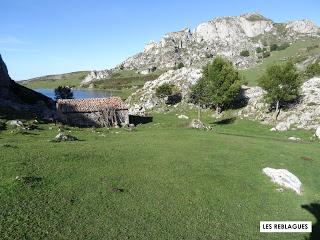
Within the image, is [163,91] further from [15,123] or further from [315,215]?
[315,215]

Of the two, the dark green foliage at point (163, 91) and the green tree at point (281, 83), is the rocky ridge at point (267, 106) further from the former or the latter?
the green tree at point (281, 83)

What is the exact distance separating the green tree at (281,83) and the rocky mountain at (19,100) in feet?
167

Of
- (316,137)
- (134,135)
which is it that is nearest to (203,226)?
(134,135)

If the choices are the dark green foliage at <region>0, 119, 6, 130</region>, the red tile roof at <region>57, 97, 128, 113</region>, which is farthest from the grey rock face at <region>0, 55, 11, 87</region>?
the dark green foliage at <region>0, 119, 6, 130</region>

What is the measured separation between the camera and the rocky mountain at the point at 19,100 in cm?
7150

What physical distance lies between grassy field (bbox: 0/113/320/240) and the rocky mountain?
841 inches

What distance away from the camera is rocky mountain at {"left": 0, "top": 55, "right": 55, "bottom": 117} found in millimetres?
71500

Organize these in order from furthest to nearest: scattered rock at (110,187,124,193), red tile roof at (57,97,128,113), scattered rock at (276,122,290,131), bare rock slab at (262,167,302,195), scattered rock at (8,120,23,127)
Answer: scattered rock at (276,122,290,131) → red tile roof at (57,97,128,113) → scattered rock at (8,120,23,127) → bare rock slab at (262,167,302,195) → scattered rock at (110,187,124,193)

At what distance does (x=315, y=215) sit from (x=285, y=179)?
20.4ft

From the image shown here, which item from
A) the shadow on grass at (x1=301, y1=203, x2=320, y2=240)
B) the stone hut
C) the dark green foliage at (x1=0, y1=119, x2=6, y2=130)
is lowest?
the shadow on grass at (x1=301, y1=203, x2=320, y2=240)

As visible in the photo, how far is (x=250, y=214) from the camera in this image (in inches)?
1254

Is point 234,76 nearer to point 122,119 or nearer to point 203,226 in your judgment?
point 122,119

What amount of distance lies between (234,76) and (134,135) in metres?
54.0

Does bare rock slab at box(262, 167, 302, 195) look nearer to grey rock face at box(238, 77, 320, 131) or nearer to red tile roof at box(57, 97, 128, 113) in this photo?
grey rock face at box(238, 77, 320, 131)
